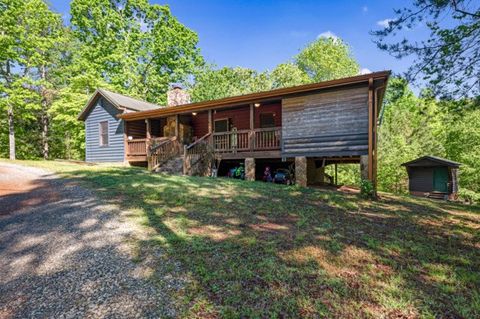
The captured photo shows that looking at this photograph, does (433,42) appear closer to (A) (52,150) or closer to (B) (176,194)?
(B) (176,194)

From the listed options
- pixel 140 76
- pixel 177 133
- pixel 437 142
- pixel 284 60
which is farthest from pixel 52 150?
pixel 437 142

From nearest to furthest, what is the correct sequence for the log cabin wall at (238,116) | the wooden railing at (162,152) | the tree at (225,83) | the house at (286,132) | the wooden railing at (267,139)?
the house at (286,132) → the wooden railing at (267,139) → the wooden railing at (162,152) → the log cabin wall at (238,116) → the tree at (225,83)

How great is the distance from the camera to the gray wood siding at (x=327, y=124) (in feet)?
32.6

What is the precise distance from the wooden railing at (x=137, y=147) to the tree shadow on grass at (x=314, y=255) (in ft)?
29.2

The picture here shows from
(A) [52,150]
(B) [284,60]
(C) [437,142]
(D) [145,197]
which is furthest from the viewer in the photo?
(B) [284,60]

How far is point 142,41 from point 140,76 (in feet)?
14.6

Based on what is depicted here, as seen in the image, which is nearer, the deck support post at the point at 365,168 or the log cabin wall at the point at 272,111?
the deck support post at the point at 365,168

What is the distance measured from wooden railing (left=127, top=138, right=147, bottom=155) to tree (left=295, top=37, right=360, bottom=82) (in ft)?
86.6

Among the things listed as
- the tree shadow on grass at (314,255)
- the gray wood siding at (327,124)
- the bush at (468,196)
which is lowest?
the bush at (468,196)

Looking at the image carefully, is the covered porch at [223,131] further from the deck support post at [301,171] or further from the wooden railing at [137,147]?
the deck support post at [301,171]

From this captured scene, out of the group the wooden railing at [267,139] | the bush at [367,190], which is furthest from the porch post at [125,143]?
the bush at [367,190]

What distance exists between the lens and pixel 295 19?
2003 centimetres

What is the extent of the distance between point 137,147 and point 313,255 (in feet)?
48.0

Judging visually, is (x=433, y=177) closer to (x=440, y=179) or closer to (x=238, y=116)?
(x=440, y=179)
